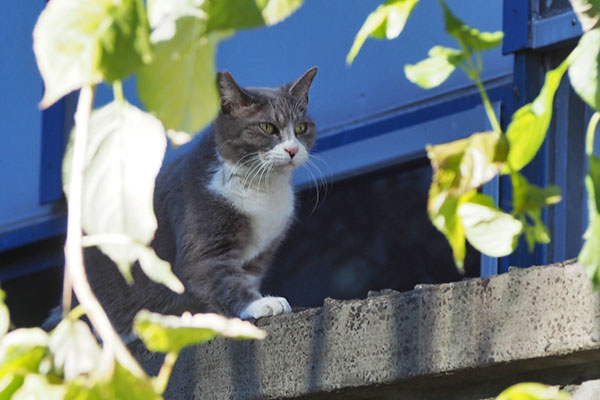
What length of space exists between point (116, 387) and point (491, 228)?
208 millimetres

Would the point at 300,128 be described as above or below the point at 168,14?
below

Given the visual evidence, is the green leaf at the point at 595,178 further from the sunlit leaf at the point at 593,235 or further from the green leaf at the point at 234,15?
the green leaf at the point at 234,15

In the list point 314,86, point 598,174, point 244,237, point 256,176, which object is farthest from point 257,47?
point 598,174

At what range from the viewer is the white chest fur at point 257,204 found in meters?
3.60

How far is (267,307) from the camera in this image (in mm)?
2955

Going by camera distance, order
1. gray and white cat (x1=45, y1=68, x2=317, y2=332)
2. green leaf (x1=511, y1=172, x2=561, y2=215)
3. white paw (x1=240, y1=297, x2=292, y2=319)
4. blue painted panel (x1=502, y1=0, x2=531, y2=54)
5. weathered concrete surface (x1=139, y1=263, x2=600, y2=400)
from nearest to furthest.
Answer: green leaf (x1=511, y1=172, x2=561, y2=215)
weathered concrete surface (x1=139, y1=263, x2=600, y2=400)
white paw (x1=240, y1=297, x2=292, y2=319)
blue painted panel (x1=502, y1=0, x2=531, y2=54)
gray and white cat (x1=45, y1=68, x2=317, y2=332)

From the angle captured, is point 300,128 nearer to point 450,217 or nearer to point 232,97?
point 232,97

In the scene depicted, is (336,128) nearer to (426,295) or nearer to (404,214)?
(404,214)

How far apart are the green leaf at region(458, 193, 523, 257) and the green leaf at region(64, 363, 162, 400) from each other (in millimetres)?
187

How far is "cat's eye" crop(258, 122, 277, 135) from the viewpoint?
3756 mm

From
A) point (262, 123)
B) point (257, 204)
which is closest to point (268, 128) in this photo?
point (262, 123)

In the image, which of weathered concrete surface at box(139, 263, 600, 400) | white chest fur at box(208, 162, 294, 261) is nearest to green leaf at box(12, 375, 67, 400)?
weathered concrete surface at box(139, 263, 600, 400)

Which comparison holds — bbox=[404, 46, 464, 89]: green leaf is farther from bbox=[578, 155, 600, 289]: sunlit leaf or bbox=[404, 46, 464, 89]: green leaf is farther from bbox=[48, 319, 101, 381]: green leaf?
bbox=[48, 319, 101, 381]: green leaf

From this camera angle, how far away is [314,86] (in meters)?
4.16
